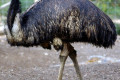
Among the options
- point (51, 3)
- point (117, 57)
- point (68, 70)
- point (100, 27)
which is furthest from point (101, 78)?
point (117, 57)

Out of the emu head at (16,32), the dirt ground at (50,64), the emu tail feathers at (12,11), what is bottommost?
the dirt ground at (50,64)

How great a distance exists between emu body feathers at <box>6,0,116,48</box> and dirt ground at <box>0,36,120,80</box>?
4.00ft

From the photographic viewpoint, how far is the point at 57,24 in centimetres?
361

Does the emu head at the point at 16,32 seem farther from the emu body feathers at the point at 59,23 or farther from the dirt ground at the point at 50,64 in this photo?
the dirt ground at the point at 50,64

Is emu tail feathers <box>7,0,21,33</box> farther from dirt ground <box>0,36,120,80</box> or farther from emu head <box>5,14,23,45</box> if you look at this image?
dirt ground <box>0,36,120,80</box>

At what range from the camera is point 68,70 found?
5438 millimetres

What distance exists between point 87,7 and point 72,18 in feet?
0.79

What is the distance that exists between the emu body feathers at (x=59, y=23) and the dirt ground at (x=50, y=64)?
122cm

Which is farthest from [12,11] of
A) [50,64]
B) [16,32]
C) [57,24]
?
[50,64]

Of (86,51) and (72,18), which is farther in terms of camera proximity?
(86,51)

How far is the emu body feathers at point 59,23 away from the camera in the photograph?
362 cm

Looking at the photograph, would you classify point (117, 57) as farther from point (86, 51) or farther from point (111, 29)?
point (111, 29)

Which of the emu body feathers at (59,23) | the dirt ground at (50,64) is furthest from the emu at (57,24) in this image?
the dirt ground at (50,64)

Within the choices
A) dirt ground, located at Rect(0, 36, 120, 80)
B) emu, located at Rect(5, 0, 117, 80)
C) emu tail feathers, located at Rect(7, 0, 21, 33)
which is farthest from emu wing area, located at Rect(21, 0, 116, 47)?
dirt ground, located at Rect(0, 36, 120, 80)
